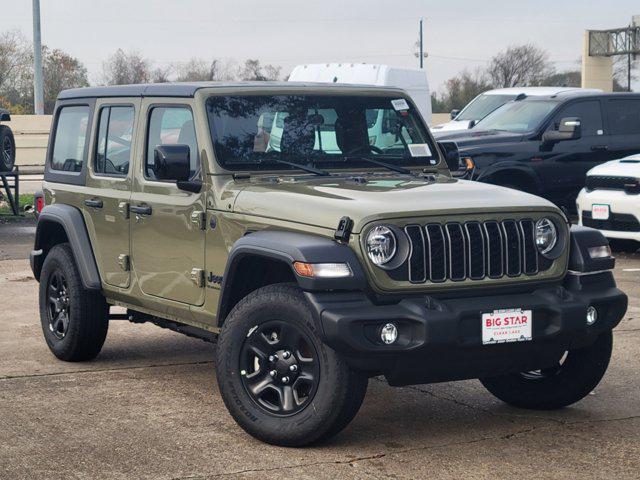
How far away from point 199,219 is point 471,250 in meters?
1.54

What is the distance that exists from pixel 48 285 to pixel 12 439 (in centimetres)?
222

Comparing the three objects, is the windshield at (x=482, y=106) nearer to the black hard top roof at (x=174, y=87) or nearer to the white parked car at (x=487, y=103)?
the white parked car at (x=487, y=103)

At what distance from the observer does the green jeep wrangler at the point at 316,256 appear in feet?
17.8

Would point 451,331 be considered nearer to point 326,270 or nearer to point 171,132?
point 326,270

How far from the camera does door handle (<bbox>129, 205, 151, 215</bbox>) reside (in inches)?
270

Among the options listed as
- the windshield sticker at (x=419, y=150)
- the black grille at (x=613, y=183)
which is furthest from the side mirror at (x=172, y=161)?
the black grille at (x=613, y=183)

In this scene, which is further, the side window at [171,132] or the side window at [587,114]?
the side window at [587,114]

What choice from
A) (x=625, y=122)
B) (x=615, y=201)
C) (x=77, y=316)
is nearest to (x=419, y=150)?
(x=77, y=316)

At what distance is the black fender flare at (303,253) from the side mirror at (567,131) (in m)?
9.13

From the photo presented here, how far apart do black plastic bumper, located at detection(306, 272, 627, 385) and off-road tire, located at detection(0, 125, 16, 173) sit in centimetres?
1319

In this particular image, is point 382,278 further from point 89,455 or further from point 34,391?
point 34,391

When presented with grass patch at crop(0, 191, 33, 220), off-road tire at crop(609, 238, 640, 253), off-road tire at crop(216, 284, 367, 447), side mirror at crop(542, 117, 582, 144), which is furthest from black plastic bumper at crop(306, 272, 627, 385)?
grass patch at crop(0, 191, 33, 220)

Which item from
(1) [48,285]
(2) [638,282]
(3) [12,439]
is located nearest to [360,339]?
(3) [12,439]

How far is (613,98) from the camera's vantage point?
52.4 ft
